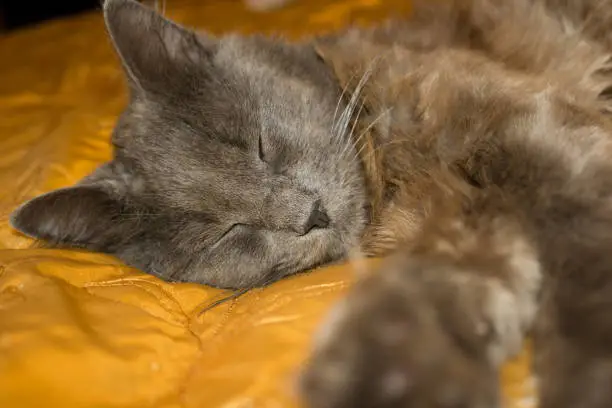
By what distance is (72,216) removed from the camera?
1586mm

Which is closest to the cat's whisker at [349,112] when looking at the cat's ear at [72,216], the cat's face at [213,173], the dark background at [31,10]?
the cat's face at [213,173]

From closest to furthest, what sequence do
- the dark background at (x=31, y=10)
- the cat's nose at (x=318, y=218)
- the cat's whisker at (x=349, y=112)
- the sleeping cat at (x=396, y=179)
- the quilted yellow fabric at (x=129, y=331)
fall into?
the sleeping cat at (x=396, y=179) < the quilted yellow fabric at (x=129, y=331) < the cat's nose at (x=318, y=218) < the cat's whisker at (x=349, y=112) < the dark background at (x=31, y=10)

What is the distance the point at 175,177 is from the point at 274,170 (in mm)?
250

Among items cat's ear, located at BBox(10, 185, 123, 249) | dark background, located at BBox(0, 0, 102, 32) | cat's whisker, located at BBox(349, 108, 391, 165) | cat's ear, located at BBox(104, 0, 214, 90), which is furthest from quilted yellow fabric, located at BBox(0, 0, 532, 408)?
dark background, located at BBox(0, 0, 102, 32)

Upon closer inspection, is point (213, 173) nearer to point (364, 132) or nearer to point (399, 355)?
point (364, 132)

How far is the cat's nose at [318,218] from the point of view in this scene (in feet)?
4.62

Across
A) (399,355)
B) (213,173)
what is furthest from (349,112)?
(399,355)

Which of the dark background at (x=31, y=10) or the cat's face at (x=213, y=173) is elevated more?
the cat's face at (x=213, y=173)

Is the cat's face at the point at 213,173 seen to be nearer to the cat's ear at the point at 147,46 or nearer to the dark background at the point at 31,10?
the cat's ear at the point at 147,46

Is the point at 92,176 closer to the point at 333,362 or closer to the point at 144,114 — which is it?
the point at 144,114

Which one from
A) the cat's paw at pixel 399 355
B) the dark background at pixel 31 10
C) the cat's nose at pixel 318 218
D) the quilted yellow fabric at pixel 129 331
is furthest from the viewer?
the dark background at pixel 31 10

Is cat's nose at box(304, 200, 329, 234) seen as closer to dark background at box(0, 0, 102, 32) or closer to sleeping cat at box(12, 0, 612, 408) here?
sleeping cat at box(12, 0, 612, 408)

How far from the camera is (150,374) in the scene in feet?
3.85

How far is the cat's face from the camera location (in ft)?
4.72
